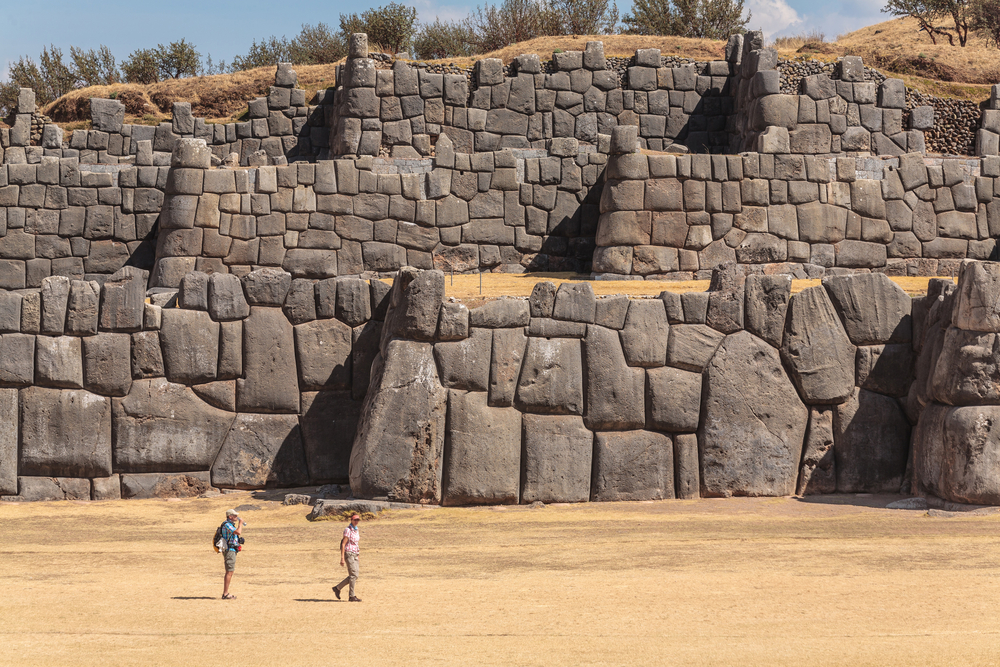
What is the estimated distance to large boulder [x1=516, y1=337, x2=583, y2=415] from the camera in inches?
441

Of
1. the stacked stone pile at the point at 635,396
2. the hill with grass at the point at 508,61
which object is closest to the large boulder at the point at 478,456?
the stacked stone pile at the point at 635,396

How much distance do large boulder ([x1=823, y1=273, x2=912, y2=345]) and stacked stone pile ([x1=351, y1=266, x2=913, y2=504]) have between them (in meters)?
0.02

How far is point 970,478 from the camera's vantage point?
33.7 ft

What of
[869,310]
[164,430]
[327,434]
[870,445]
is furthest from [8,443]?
[869,310]

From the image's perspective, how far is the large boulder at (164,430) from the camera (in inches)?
464

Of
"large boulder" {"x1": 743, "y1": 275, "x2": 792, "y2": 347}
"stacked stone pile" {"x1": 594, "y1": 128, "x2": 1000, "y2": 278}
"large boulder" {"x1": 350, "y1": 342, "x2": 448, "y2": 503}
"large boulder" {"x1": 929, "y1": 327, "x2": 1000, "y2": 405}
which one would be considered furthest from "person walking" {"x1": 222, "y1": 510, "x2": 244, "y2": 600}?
"stacked stone pile" {"x1": 594, "y1": 128, "x2": 1000, "y2": 278}

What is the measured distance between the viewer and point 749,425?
37.2 feet

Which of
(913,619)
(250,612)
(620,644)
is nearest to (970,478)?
(913,619)

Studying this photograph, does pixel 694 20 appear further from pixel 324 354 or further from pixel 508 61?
pixel 324 354

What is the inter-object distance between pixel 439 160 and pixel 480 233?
1.39 metres

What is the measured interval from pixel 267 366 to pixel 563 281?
532cm

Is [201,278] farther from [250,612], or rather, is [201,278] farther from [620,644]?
[620,644]

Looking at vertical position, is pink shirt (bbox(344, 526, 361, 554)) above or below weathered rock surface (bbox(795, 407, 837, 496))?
below

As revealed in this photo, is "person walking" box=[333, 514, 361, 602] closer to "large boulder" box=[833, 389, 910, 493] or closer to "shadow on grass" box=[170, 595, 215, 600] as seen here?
"shadow on grass" box=[170, 595, 215, 600]
